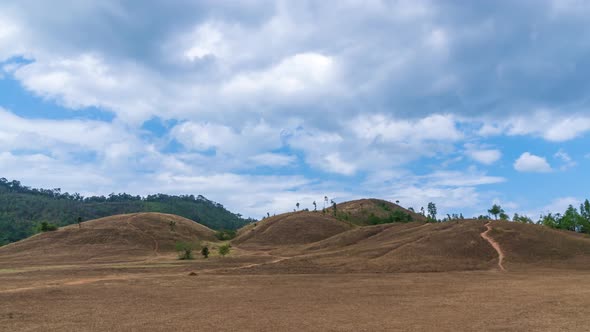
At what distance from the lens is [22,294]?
30.7 metres

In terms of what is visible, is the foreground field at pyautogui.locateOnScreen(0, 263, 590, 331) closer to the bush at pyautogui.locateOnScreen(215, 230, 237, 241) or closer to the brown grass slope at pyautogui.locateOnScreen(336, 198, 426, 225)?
the bush at pyautogui.locateOnScreen(215, 230, 237, 241)

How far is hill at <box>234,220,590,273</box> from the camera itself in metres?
51.4

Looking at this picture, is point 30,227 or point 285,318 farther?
point 30,227

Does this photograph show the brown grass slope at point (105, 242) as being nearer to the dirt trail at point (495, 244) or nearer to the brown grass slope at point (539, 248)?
the dirt trail at point (495, 244)

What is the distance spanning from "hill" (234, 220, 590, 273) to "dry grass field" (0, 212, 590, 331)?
→ 0.15 m

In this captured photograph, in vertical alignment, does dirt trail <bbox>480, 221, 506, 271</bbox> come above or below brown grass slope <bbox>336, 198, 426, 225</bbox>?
below

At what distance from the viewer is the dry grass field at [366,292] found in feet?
67.7

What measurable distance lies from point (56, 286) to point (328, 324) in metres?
27.2

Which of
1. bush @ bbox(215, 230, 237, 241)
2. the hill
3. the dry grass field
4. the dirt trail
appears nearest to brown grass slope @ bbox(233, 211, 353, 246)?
bush @ bbox(215, 230, 237, 241)

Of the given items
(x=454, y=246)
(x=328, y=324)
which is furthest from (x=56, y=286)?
(x=454, y=246)

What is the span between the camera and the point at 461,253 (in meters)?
57.1

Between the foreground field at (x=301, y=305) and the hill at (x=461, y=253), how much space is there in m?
11.7

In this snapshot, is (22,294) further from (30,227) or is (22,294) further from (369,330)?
(30,227)

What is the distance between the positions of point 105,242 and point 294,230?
1934 inches
